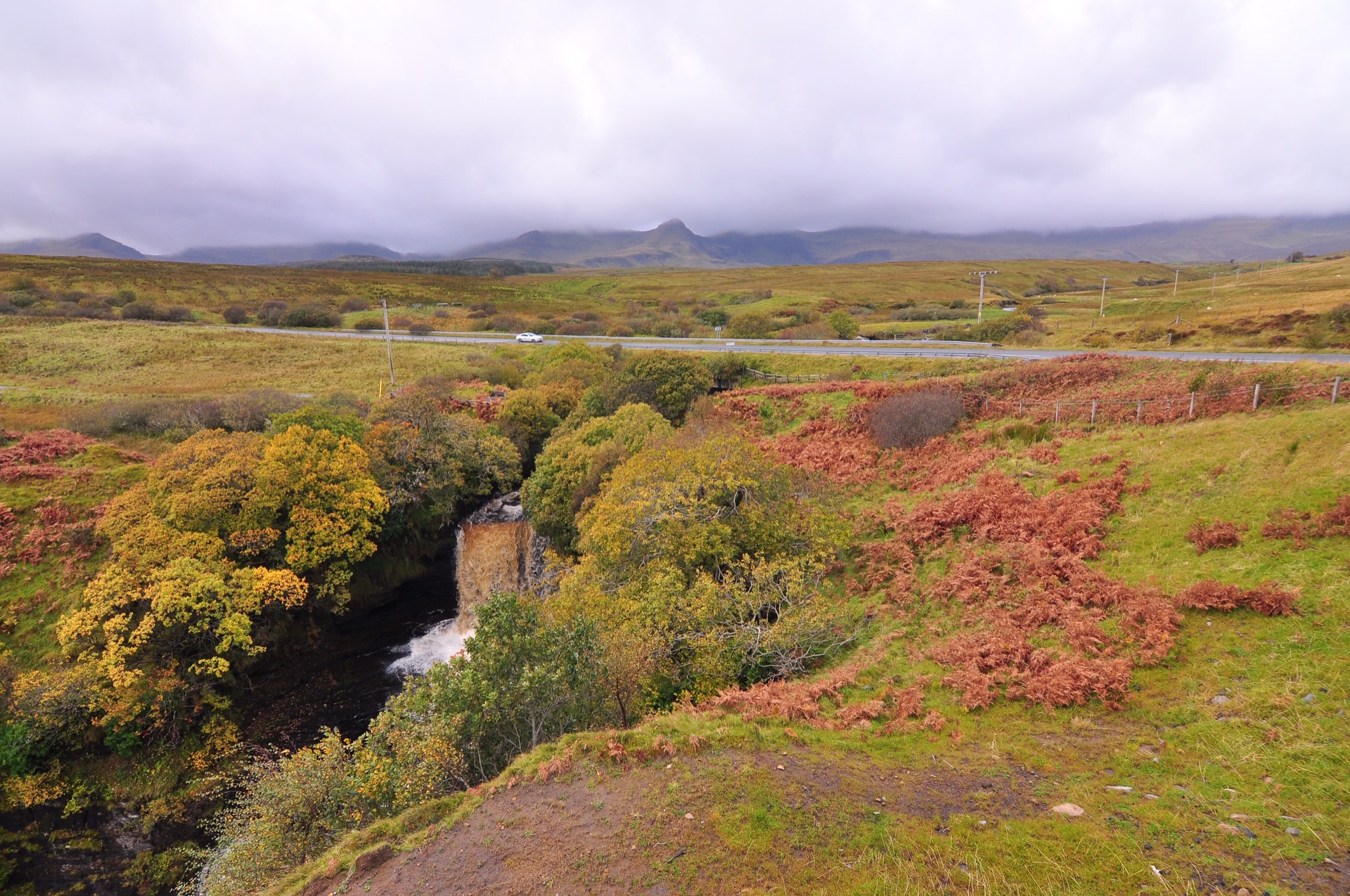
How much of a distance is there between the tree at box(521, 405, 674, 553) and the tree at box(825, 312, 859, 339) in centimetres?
4079

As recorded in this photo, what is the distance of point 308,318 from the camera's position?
9094cm

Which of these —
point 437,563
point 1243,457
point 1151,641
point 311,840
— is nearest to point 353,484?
point 437,563

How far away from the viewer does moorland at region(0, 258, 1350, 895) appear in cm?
998

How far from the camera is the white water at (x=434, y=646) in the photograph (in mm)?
28578

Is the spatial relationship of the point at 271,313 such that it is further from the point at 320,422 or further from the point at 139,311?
the point at 320,422

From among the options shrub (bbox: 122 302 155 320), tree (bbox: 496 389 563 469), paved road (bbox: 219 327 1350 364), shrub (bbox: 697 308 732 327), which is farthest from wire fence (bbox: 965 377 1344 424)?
shrub (bbox: 122 302 155 320)

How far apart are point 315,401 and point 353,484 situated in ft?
70.2

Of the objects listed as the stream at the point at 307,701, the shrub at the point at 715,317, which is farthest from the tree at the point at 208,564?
the shrub at the point at 715,317

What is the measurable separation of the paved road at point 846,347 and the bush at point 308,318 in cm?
332

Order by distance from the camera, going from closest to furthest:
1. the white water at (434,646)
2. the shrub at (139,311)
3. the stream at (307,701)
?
the stream at (307,701), the white water at (434,646), the shrub at (139,311)

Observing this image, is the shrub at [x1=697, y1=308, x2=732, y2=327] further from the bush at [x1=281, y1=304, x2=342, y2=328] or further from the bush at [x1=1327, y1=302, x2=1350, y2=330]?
the bush at [x1=1327, y1=302, x2=1350, y2=330]

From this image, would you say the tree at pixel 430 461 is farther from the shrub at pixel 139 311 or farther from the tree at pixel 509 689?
the shrub at pixel 139 311

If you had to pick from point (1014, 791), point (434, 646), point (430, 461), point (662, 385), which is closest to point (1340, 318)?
point (662, 385)

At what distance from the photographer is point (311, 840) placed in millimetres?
13656
